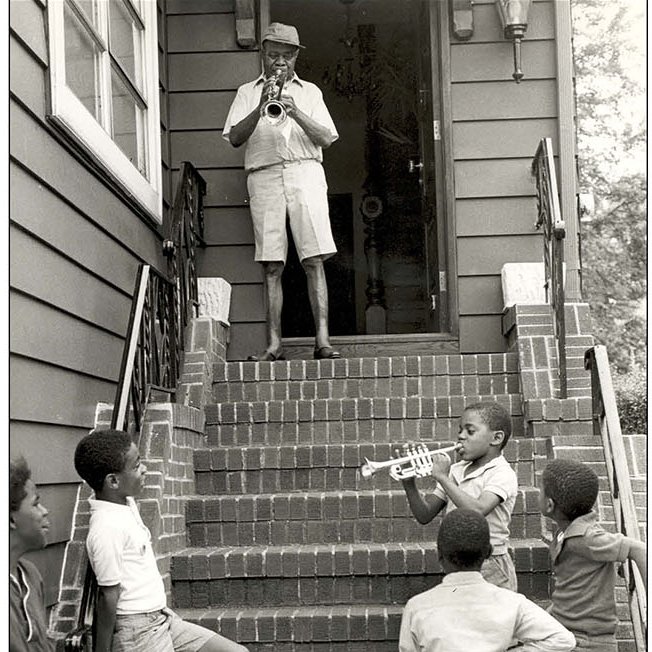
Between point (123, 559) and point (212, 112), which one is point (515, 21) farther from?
point (123, 559)

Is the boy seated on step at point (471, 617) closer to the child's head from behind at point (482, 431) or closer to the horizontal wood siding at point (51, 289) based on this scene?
the child's head from behind at point (482, 431)

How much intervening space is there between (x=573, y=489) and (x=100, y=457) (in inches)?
58.9

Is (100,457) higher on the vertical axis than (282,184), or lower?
lower

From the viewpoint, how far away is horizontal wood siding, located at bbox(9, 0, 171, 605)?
12.0 feet

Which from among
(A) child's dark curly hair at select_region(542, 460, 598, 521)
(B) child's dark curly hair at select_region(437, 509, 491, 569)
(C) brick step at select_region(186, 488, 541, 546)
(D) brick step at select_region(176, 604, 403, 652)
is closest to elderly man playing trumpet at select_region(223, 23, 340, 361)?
(C) brick step at select_region(186, 488, 541, 546)

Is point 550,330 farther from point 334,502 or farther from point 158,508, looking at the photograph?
point 158,508

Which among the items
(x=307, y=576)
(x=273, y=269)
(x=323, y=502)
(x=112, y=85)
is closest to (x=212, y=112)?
(x=273, y=269)

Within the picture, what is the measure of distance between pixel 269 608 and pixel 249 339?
98.2 inches

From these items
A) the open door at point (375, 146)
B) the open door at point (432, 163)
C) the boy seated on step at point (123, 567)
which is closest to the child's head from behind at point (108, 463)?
the boy seated on step at point (123, 567)

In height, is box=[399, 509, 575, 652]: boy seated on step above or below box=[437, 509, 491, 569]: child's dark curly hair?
below

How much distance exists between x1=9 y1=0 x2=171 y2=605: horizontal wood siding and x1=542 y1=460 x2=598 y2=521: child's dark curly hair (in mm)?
1710

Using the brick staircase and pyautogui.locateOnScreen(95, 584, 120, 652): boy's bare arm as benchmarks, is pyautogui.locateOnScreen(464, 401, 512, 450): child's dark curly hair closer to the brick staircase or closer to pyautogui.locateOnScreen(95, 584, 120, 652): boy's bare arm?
the brick staircase

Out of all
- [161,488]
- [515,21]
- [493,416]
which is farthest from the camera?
[515,21]

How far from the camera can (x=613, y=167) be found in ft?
50.6
